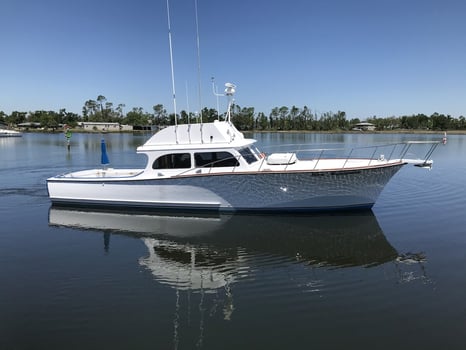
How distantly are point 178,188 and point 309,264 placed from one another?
5671mm

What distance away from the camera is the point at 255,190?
38.3 ft

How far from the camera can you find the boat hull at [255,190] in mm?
11203

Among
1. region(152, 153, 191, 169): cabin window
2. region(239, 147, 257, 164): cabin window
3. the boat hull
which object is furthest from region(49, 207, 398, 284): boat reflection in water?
region(239, 147, 257, 164): cabin window

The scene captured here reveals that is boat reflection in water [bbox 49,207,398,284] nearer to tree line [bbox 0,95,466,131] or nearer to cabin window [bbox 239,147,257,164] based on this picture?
cabin window [bbox 239,147,257,164]

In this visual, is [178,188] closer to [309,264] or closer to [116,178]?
[116,178]

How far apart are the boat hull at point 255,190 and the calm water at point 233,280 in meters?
0.50

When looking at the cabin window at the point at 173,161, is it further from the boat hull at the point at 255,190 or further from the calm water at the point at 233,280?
the calm water at the point at 233,280

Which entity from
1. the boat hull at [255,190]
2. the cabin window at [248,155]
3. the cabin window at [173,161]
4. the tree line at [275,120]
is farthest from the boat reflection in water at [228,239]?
the tree line at [275,120]

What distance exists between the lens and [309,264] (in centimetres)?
830

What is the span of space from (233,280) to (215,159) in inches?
214

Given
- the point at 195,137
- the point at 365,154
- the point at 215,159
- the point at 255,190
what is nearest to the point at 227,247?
the point at 255,190

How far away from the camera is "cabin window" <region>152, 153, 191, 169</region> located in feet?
39.9

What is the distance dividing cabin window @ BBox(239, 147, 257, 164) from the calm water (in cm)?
214

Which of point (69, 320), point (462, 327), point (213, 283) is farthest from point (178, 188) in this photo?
point (462, 327)
